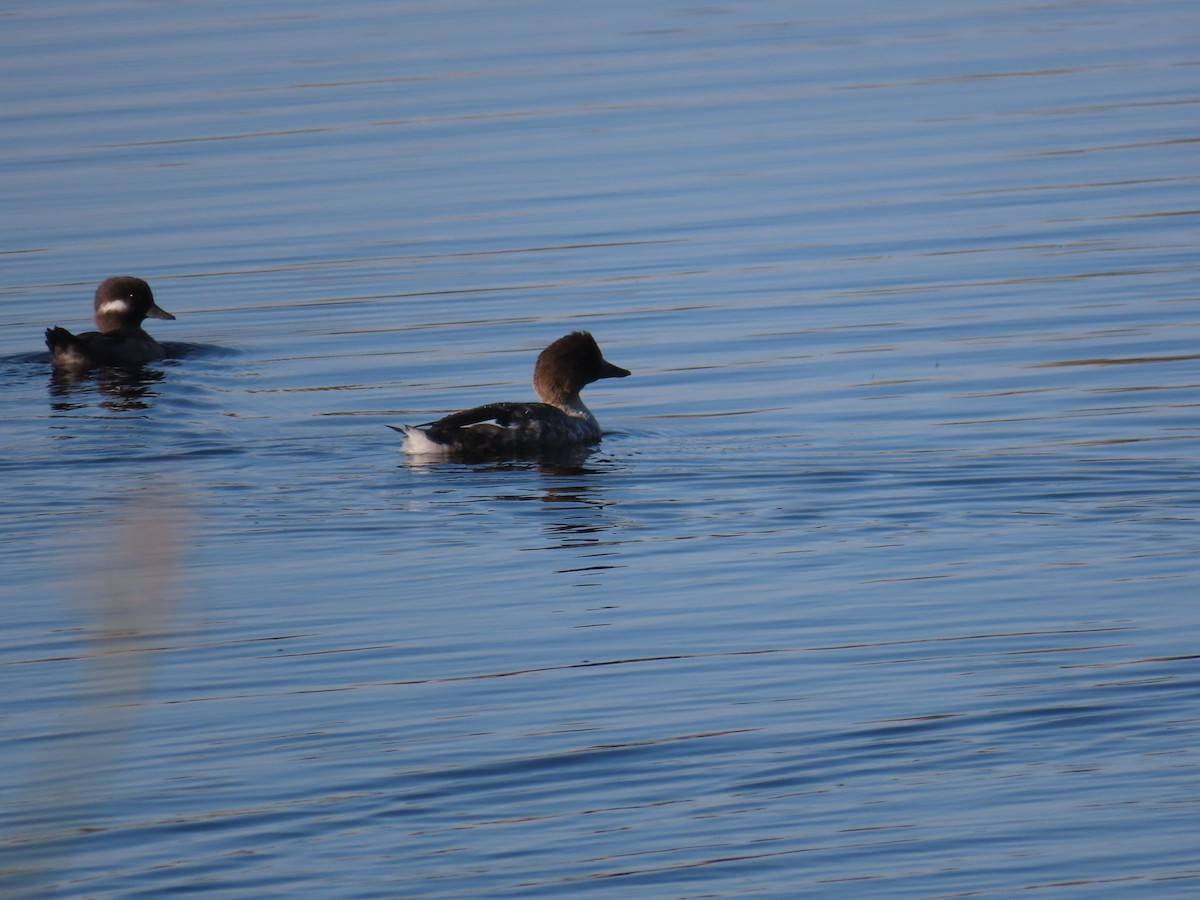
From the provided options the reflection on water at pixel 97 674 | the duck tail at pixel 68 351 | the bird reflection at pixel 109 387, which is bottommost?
the reflection on water at pixel 97 674

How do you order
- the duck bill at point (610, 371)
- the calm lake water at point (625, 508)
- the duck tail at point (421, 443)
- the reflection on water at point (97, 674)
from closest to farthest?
the reflection on water at point (97, 674)
the calm lake water at point (625, 508)
the duck tail at point (421, 443)
the duck bill at point (610, 371)

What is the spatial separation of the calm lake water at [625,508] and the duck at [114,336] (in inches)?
12.8

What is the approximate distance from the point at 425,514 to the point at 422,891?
16.0 feet

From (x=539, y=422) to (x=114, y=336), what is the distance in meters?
4.78

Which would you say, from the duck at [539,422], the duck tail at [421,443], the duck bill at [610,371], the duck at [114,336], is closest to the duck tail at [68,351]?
the duck at [114,336]

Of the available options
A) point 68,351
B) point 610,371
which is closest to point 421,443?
point 610,371

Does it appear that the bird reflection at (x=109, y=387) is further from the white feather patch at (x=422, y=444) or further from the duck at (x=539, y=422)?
the white feather patch at (x=422, y=444)

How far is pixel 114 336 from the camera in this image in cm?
1609

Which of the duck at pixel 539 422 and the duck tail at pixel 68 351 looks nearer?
the duck at pixel 539 422

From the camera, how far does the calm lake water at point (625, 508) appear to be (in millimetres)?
6641

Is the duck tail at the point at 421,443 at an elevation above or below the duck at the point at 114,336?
below

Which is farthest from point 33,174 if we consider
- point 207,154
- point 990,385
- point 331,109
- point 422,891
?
point 422,891

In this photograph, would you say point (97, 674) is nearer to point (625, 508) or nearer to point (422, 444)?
point (625, 508)

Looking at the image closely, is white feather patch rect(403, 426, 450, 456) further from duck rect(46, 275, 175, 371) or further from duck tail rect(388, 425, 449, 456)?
duck rect(46, 275, 175, 371)
